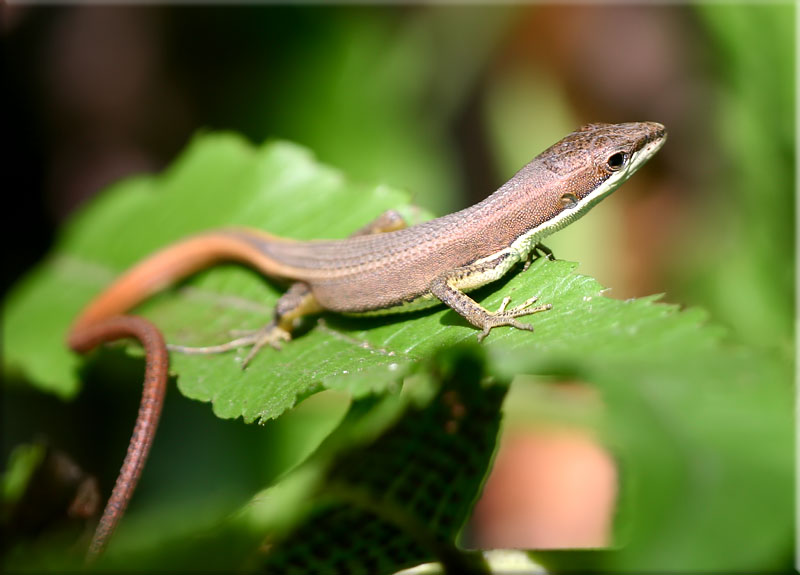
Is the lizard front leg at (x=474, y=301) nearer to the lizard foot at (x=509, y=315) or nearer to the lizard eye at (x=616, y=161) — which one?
the lizard foot at (x=509, y=315)

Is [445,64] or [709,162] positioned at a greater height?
[445,64]

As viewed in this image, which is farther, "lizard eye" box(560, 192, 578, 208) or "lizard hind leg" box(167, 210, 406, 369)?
"lizard hind leg" box(167, 210, 406, 369)

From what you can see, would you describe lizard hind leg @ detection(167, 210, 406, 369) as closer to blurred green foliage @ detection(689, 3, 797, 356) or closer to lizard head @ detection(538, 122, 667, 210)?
lizard head @ detection(538, 122, 667, 210)

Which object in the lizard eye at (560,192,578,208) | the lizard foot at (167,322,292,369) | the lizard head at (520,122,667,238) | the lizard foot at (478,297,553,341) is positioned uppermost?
the lizard head at (520,122,667,238)

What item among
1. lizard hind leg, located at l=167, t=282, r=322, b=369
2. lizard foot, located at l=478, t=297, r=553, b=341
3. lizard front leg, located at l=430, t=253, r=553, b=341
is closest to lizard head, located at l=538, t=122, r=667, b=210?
lizard front leg, located at l=430, t=253, r=553, b=341

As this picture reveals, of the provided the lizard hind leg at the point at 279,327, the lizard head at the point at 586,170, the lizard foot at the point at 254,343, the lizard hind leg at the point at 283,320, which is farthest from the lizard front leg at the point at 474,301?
the lizard foot at the point at 254,343

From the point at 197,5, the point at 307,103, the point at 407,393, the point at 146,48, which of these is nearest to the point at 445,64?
the point at 307,103

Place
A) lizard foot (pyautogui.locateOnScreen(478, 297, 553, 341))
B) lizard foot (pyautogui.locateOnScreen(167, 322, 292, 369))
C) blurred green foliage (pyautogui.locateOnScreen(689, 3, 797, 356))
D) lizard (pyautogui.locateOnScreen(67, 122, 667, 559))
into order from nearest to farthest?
lizard foot (pyautogui.locateOnScreen(478, 297, 553, 341)) < lizard (pyautogui.locateOnScreen(67, 122, 667, 559)) < lizard foot (pyautogui.locateOnScreen(167, 322, 292, 369)) < blurred green foliage (pyautogui.locateOnScreen(689, 3, 797, 356))

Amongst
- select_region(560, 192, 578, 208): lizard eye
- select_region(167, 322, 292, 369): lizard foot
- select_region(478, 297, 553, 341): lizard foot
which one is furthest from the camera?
select_region(167, 322, 292, 369): lizard foot

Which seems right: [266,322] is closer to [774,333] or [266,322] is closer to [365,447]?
[365,447]
